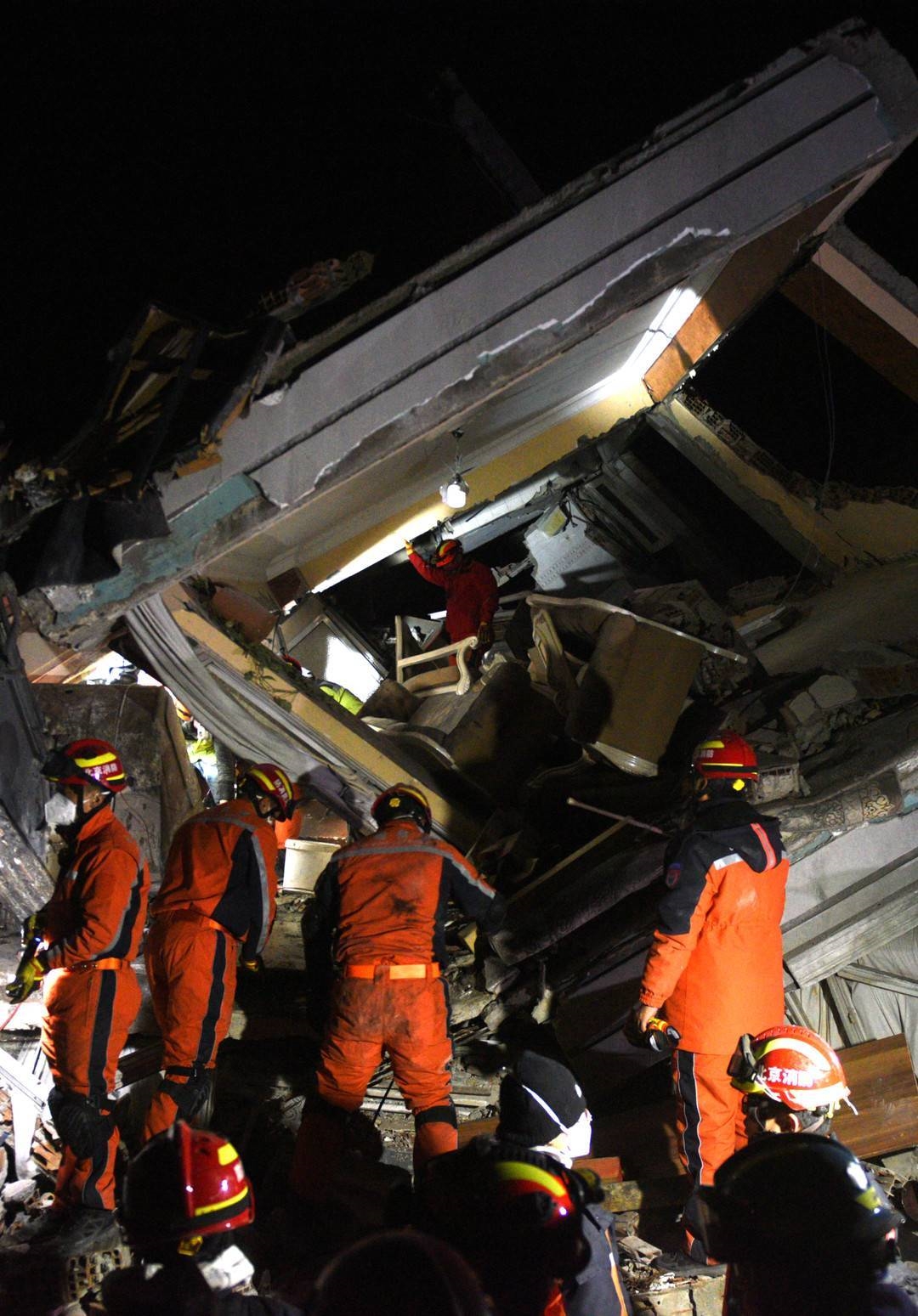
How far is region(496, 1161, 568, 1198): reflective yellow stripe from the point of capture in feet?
6.60

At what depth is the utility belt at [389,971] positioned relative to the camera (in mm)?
3643

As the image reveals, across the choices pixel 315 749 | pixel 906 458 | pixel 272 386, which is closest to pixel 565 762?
pixel 315 749

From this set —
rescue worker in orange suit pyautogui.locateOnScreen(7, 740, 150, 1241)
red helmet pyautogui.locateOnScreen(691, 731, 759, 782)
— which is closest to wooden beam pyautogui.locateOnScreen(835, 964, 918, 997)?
red helmet pyautogui.locateOnScreen(691, 731, 759, 782)

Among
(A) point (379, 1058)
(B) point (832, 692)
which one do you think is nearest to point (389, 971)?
(A) point (379, 1058)

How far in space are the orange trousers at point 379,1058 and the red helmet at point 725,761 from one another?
4.84 ft

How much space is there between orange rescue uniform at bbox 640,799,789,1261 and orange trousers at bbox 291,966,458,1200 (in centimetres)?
90

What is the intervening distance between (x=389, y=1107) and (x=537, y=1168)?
2.59 metres

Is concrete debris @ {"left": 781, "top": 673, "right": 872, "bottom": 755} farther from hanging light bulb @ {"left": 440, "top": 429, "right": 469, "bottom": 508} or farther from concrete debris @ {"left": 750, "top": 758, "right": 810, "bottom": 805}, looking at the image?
hanging light bulb @ {"left": 440, "top": 429, "right": 469, "bottom": 508}

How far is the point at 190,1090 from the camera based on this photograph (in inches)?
148

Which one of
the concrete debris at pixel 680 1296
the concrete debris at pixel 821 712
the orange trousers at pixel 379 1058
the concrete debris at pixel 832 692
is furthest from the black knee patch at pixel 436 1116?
the concrete debris at pixel 832 692

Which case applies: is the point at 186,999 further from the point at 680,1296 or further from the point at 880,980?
the point at 880,980

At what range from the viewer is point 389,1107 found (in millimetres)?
4363

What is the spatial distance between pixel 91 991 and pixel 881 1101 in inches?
140

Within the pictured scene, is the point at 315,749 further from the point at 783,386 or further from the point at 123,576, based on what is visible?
the point at 783,386
